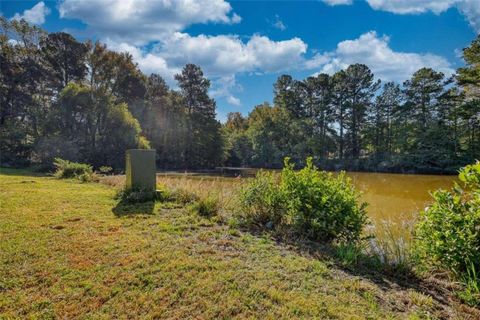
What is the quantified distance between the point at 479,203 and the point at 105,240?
437 centimetres

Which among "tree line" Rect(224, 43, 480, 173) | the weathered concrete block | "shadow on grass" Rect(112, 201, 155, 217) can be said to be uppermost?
"tree line" Rect(224, 43, 480, 173)

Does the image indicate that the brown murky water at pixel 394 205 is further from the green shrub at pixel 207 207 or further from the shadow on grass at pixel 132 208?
the shadow on grass at pixel 132 208

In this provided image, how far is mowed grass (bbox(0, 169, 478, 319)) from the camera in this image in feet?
7.50

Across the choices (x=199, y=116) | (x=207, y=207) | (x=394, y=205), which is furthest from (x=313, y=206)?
(x=199, y=116)

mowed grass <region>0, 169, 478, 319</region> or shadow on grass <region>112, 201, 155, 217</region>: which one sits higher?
shadow on grass <region>112, 201, 155, 217</region>

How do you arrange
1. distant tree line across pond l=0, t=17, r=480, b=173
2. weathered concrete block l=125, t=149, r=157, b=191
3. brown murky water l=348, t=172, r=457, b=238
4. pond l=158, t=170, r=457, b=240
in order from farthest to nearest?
1. distant tree line across pond l=0, t=17, r=480, b=173
2. weathered concrete block l=125, t=149, r=157, b=191
3. brown murky water l=348, t=172, r=457, b=238
4. pond l=158, t=170, r=457, b=240

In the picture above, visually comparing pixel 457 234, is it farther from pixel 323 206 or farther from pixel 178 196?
pixel 178 196

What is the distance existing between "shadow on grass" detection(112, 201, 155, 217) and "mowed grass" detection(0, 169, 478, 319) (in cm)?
108

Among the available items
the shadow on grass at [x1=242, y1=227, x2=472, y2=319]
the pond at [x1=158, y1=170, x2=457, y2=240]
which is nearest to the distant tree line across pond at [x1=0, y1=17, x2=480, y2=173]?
the pond at [x1=158, y1=170, x2=457, y2=240]

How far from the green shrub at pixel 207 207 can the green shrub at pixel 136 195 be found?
156cm

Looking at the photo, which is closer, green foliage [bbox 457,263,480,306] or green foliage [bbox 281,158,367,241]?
green foliage [bbox 457,263,480,306]

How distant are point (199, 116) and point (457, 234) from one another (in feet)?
111

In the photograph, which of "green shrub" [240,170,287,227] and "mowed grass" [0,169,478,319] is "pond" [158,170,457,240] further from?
"mowed grass" [0,169,478,319]

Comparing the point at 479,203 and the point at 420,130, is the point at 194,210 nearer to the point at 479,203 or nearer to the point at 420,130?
the point at 479,203
